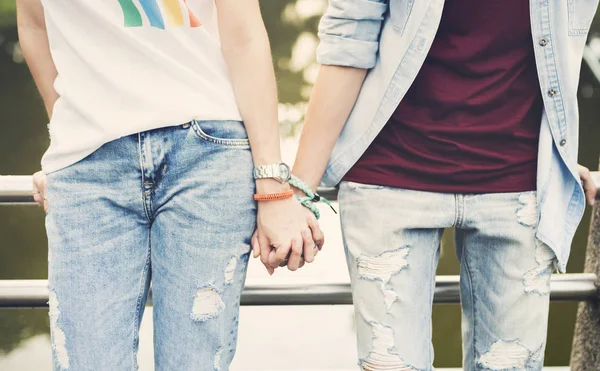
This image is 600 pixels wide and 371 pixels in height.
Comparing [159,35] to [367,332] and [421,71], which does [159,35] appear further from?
[367,332]

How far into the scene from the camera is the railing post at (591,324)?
1652 mm

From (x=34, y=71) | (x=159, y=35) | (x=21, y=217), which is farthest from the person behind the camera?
(x=21, y=217)

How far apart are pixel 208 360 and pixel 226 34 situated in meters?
0.53

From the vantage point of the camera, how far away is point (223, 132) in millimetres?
1098

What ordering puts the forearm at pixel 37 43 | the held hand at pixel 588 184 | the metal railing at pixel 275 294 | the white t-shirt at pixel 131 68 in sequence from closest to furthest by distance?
the white t-shirt at pixel 131 68
the forearm at pixel 37 43
the held hand at pixel 588 184
the metal railing at pixel 275 294

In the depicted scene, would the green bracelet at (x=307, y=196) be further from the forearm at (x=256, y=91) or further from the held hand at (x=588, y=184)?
the held hand at (x=588, y=184)

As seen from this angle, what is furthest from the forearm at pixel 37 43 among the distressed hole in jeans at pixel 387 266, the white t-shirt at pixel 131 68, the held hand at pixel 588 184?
the held hand at pixel 588 184

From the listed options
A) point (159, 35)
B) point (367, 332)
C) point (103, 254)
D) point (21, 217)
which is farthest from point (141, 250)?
point (21, 217)

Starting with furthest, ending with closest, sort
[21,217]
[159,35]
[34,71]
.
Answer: [21,217] → [34,71] → [159,35]

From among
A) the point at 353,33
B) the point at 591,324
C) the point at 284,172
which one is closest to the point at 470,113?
the point at 353,33

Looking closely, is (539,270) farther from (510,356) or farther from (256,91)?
(256,91)

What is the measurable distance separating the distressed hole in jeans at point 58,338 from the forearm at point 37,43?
374 mm

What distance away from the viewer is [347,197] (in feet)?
4.32

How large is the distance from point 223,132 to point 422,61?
0.39 meters
